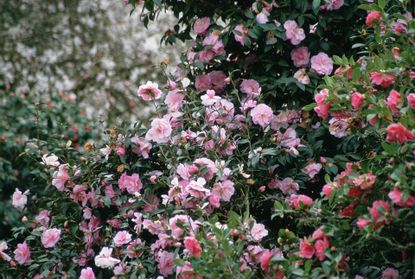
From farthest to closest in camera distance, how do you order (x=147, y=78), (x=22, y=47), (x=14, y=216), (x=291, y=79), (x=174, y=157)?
(x=147, y=78), (x=22, y=47), (x=14, y=216), (x=291, y=79), (x=174, y=157)

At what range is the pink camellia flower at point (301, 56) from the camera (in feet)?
9.21

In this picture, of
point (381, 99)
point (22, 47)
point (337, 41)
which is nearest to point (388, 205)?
point (381, 99)

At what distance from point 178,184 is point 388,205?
0.84m

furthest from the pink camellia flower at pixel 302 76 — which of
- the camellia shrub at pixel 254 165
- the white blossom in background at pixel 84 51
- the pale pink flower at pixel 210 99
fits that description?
the white blossom in background at pixel 84 51

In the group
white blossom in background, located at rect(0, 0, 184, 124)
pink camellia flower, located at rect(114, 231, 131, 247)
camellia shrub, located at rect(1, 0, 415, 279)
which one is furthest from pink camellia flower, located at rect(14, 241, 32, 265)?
white blossom in background, located at rect(0, 0, 184, 124)

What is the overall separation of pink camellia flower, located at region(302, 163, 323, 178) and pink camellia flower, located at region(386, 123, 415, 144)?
29.9 inches

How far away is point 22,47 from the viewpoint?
6379mm

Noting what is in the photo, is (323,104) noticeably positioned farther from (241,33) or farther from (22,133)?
(22,133)

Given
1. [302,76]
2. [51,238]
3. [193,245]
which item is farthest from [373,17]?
[51,238]

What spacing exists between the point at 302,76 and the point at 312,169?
1.32 feet

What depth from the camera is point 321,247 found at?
6.46ft

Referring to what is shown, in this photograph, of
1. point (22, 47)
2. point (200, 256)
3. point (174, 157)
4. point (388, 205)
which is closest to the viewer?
point (388, 205)

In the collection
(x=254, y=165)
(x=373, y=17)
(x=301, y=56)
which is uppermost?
(x=373, y=17)

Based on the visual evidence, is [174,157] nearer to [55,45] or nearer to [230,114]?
[230,114]
